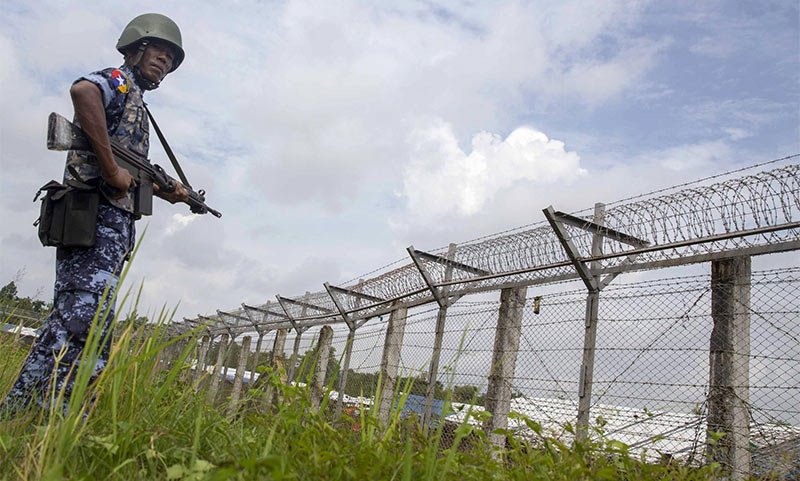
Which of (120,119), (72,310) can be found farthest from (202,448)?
(120,119)

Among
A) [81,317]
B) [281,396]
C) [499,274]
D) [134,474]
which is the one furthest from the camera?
[499,274]

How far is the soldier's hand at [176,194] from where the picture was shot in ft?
11.6

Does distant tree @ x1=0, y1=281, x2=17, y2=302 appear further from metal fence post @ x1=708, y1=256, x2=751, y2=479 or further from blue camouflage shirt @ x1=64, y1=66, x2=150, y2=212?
metal fence post @ x1=708, y1=256, x2=751, y2=479

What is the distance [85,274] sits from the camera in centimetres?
280

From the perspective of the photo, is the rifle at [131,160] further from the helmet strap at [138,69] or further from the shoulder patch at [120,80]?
the helmet strap at [138,69]

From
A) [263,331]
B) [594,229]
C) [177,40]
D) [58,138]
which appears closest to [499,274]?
[594,229]

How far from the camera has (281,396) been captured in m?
2.46

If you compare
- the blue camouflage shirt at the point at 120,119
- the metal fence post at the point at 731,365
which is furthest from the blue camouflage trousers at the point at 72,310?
the metal fence post at the point at 731,365

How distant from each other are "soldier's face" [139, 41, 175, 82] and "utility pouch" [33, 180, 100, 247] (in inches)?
27.7

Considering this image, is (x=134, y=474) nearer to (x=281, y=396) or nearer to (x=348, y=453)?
(x=348, y=453)

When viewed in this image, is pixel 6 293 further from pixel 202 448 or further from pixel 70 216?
pixel 202 448

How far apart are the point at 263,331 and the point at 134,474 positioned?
13168mm

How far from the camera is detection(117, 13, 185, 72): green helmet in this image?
10.4 feet

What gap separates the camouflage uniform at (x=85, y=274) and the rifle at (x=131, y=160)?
0.05m
